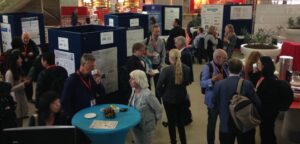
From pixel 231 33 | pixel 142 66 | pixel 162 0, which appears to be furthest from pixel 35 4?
pixel 142 66

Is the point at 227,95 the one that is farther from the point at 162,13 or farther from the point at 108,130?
the point at 162,13

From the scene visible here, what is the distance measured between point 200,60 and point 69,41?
257 inches

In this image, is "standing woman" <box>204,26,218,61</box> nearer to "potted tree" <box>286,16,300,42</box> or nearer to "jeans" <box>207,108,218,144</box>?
"potted tree" <box>286,16,300,42</box>

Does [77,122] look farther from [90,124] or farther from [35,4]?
[35,4]

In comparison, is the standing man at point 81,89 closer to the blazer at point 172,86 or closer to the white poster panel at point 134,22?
the blazer at point 172,86

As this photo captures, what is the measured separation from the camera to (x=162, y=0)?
1794 centimetres

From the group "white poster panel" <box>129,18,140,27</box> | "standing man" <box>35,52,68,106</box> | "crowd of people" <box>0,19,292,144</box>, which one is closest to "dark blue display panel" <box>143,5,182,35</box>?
"white poster panel" <box>129,18,140,27</box>

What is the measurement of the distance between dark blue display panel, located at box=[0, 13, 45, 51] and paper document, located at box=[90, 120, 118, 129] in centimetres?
444

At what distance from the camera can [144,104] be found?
3572mm

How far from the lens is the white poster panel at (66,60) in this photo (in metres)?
3.76

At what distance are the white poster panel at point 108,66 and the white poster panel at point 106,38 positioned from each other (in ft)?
0.33

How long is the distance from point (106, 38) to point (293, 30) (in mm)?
8386

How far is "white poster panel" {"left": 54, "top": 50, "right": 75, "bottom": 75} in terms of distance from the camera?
3762mm

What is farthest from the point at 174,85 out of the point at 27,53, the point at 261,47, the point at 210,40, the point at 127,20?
the point at 210,40
